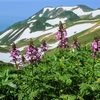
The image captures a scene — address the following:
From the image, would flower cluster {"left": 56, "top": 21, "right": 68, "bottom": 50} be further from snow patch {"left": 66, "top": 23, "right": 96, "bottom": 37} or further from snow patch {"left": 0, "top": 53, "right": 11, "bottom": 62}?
snow patch {"left": 66, "top": 23, "right": 96, "bottom": 37}

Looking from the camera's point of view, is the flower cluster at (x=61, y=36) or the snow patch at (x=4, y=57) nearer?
the flower cluster at (x=61, y=36)

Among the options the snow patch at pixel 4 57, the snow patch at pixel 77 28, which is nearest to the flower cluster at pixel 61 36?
the snow patch at pixel 4 57

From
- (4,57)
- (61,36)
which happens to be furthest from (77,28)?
(61,36)

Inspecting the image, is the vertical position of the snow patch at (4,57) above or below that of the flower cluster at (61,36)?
above

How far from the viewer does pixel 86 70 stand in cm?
966

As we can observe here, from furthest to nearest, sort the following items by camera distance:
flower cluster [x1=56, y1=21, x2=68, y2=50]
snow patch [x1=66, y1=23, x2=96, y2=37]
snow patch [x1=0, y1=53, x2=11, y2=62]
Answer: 1. snow patch [x1=66, y1=23, x2=96, y2=37]
2. snow patch [x1=0, y1=53, x2=11, y2=62]
3. flower cluster [x1=56, y1=21, x2=68, y2=50]

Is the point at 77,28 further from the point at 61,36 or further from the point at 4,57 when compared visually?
the point at 61,36

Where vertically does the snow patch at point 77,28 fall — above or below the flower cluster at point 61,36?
above

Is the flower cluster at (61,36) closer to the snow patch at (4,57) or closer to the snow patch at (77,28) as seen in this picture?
the snow patch at (4,57)

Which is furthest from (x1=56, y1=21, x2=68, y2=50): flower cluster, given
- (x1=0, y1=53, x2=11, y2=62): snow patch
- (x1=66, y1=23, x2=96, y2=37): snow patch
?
(x1=66, y1=23, x2=96, y2=37): snow patch

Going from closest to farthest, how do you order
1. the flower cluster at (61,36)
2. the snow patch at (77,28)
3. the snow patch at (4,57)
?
the flower cluster at (61,36)
the snow patch at (4,57)
the snow patch at (77,28)

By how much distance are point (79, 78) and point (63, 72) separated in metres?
0.67

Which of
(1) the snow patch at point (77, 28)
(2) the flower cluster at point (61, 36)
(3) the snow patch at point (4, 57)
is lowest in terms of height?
(2) the flower cluster at point (61, 36)

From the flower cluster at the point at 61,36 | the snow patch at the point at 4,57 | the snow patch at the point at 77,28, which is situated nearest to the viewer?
the flower cluster at the point at 61,36
